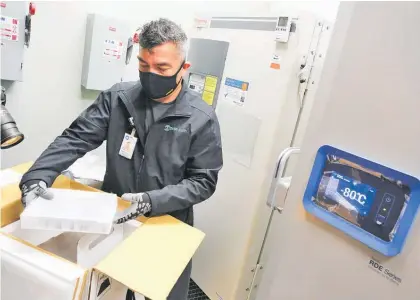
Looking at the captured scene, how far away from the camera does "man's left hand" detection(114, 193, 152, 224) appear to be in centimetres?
101

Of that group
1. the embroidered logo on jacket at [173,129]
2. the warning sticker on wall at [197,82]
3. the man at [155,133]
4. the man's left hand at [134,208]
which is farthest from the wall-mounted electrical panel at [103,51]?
the man's left hand at [134,208]

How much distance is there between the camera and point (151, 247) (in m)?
0.92

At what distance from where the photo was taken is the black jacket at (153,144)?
3.99 ft

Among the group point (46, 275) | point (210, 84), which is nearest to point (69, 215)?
point (46, 275)

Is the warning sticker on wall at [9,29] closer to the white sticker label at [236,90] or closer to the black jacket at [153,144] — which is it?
the black jacket at [153,144]

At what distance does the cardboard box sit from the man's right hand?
0.05 m

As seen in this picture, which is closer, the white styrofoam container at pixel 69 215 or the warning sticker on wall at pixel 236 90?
the white styrofoam container at pixel 69 215

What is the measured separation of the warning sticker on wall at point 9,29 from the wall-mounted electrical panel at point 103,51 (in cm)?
48

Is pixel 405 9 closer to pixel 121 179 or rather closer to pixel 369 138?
pixel 369 138

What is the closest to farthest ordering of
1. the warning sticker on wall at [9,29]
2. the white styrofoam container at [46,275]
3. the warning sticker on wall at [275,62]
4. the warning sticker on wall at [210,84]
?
1. the white styrofoam container at [46,275]
2. the warning sticker on wall at [275,62]
3. the warning sticker on wall at [9,29]
4. the warning sticker on wall at [210,84]

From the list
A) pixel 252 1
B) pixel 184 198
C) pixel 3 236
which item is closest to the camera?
pixel 3 236

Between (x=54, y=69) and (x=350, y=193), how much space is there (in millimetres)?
2095

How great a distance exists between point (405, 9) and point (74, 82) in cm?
213

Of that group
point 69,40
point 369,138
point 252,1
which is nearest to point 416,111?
point 369,138
